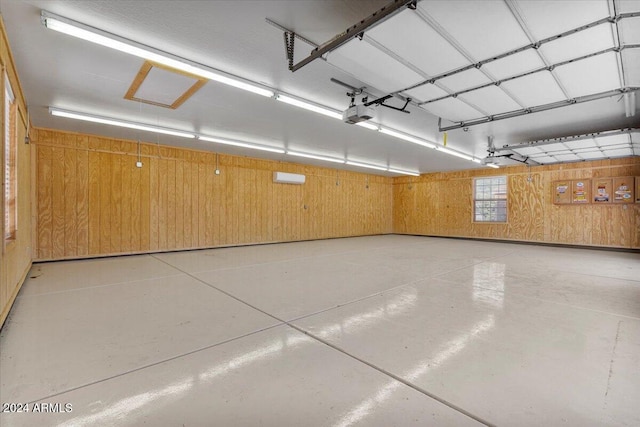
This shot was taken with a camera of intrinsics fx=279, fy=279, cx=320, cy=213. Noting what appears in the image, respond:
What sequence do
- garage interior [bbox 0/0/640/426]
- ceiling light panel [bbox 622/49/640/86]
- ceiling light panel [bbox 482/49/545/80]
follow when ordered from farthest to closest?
ceiling light panel [bbox 482/49/545/80] → ceiling light panel [bbox 622/49/640/86] → garage interior [bbox 0/0/640/426]

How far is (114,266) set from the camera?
Answer: 5.18 m

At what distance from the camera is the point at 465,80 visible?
3.04 m

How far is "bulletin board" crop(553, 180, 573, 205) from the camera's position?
28.2ft

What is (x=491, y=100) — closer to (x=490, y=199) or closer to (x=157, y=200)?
(x=157, y=200)

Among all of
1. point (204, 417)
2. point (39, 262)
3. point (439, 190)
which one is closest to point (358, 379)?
point (204, 417)

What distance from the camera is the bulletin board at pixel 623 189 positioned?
7.63m

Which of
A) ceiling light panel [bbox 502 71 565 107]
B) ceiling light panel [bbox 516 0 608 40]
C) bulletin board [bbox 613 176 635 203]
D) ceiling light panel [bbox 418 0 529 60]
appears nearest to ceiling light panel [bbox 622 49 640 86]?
ceiling light panel [bbox 502 71 565 107]

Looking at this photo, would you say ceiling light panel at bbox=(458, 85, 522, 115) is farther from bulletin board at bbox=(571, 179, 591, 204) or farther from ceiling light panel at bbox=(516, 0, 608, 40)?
bulletin board at bbox=(571, 179, 591, 204)

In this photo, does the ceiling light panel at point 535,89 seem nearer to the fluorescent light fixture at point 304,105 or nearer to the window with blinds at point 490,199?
the fluorescent light fixture at point 304,105

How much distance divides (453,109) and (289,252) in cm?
485

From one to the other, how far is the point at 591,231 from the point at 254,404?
1082 centimetres

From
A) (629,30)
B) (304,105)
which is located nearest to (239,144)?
Result: (304,105)

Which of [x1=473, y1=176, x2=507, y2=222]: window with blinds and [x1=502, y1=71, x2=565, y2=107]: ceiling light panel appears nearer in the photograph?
[x1=502, y1=71, x2=565, y2=107]: ceiling light panel

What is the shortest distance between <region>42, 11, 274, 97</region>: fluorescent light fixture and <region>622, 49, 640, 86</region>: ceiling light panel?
3.61m
